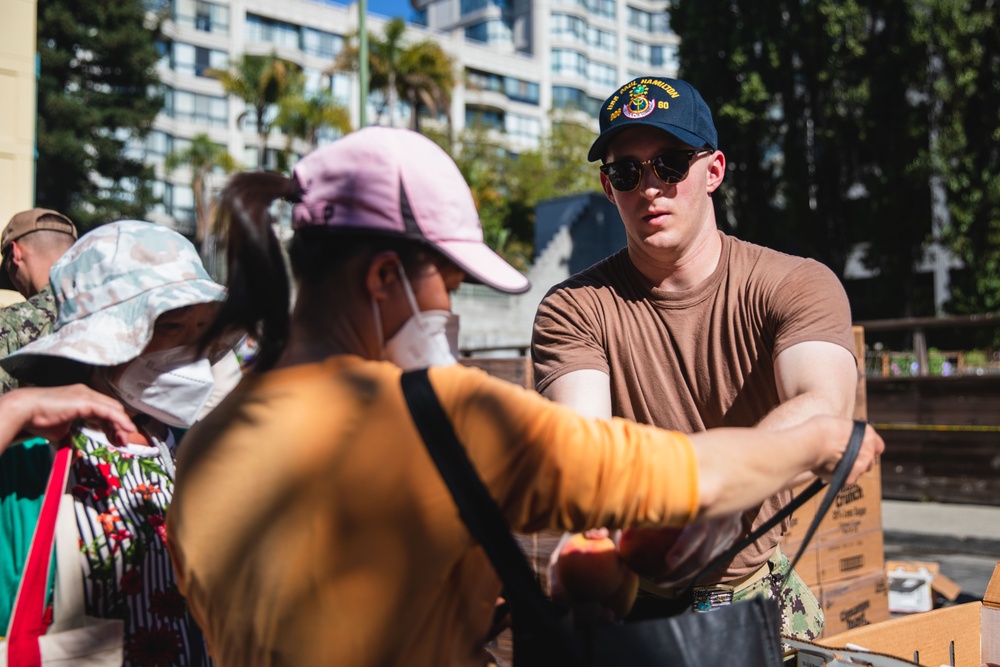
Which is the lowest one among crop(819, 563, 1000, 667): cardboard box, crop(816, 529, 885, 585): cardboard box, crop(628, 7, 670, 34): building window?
crop(816, 529, 885, 585): cardboard box

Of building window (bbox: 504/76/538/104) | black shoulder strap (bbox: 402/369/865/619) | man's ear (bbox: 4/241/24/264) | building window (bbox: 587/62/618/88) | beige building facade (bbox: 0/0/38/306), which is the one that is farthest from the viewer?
building window (bbox: 587/62/618/88)

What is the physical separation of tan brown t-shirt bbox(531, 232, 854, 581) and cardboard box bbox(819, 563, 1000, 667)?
1.21 feet

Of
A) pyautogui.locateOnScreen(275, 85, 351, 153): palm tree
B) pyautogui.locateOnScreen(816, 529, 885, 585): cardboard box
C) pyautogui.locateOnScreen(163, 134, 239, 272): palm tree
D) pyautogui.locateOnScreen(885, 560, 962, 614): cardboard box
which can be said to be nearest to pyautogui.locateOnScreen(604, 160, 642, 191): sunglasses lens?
pyautogui.locateOnScreen(816, 529, 885, 585): cardboard box

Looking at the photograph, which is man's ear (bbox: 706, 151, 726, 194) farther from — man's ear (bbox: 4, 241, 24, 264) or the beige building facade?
the beige building facade

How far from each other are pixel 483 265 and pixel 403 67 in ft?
105

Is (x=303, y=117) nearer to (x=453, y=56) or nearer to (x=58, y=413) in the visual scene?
(x=453, y=56)

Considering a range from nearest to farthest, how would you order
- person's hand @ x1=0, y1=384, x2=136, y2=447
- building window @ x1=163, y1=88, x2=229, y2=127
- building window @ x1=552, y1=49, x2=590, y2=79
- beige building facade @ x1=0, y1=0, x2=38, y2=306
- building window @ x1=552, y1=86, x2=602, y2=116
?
person's hand @ x1=0, y1=384, x2=136, y2=447 < beige building facade @ x1=0, y1=0, x2=38, y2=306 < building window @ x1=163, y1=88, x2=229, y2=127 < building window @ x1=552, y1=86, x2=602, y2=116 < building window @ x1=552, y1=49, x2=590, y2=79

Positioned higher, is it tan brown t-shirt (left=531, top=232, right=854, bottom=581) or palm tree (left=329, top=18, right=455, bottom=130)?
palm tree (left=329, top=18, right=455, bottom=130)

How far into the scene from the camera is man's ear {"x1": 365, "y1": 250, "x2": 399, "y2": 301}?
59.4 inches

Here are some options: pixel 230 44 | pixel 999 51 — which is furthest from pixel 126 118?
pixel 999 51

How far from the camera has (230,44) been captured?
53781 millimetres

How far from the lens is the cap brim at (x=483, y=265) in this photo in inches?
60.3

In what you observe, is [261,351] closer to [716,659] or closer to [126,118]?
[716,659]

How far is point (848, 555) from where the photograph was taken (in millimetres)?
5316
